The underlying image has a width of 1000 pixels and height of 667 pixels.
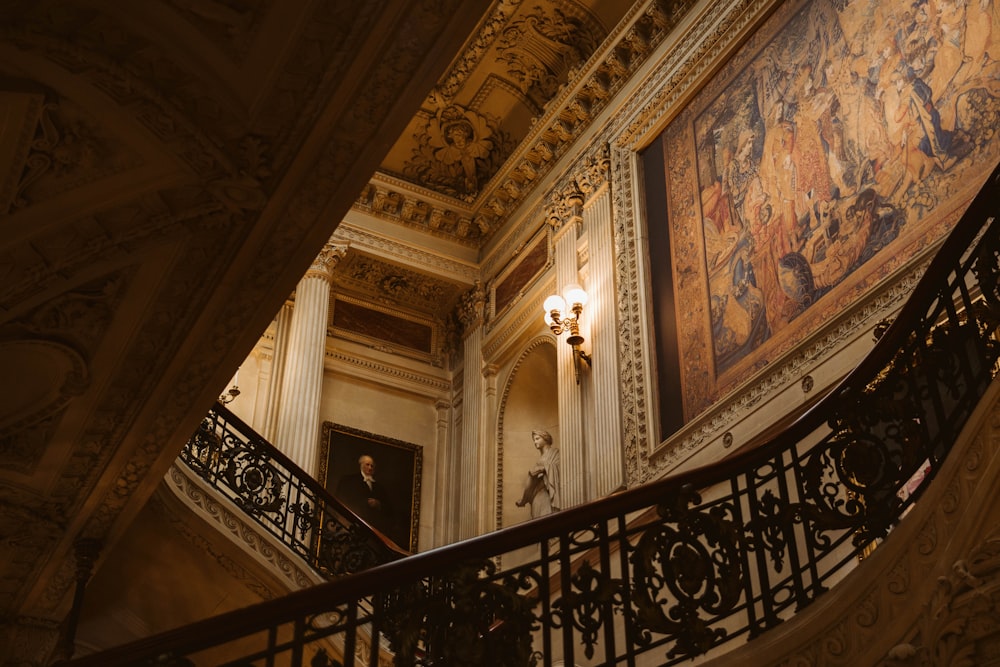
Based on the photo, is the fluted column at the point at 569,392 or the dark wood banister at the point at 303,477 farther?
the fluted column at the point at 569,392

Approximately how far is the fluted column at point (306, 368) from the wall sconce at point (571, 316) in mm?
2729

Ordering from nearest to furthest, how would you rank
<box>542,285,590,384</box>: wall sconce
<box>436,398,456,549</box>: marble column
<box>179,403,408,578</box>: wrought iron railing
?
<box>179,403,408,578</box>: wrought iron railing
<box>542,285,590,384</box>: wall sconce
<box>436,398,456,549</box>: marble column

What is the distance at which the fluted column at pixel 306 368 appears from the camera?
10.8m

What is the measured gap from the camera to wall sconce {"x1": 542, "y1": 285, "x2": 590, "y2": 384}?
379 inches

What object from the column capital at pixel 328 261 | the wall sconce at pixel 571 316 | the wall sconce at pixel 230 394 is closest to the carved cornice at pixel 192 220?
the wall sconce at pixel 571 316

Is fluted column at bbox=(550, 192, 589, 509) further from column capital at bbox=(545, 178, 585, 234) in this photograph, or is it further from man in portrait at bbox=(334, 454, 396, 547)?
man in portrait at bbox=(334, 454, 396, 547)

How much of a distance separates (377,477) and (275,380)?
147 centimetres

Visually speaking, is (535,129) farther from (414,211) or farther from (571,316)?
(571,316)

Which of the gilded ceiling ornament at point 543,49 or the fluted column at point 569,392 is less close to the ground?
the gilded ceiling ornament at point 543,49

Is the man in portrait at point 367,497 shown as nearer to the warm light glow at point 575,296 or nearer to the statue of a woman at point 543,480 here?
the statue of a woman at point 543,480

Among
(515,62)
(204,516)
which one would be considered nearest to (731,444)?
(204,516)

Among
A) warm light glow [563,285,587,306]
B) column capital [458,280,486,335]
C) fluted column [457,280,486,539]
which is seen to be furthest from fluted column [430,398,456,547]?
warm light glow [563,285,587,306]

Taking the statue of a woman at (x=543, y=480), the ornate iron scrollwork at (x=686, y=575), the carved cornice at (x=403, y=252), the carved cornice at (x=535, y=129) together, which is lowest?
the ornate iron scrollwork at (x=686, y=575)

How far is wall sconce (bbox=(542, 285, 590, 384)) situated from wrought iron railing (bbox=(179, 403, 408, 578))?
8.02ft
